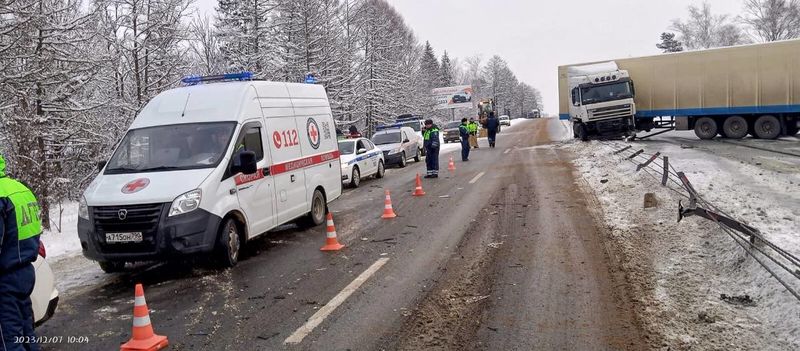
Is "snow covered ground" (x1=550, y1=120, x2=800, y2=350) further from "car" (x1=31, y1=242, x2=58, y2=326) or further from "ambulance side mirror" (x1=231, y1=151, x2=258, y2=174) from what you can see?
"car" (x1=31, y1=242, x2=58, y2=326)

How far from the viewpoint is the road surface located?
464cm

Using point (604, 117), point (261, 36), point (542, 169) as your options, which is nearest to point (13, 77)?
point (542, 169)

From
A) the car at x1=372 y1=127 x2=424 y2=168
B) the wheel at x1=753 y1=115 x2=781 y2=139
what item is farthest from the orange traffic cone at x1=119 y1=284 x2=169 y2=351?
the wheel at x1=753 y1=115 x2=781 y2=139

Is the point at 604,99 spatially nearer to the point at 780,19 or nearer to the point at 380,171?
the point at 380,171

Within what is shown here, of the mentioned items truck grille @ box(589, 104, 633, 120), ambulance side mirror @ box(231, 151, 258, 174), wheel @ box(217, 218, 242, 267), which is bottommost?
wheel @ box(217, 218, 242, 267)

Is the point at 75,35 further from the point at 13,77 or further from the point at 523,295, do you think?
the point at 523,295

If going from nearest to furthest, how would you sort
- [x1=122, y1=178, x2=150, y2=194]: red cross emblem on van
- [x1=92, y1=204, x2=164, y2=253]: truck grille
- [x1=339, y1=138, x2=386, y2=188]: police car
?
1. [x1=92, y1=204, x2=164, y2=253]: truck grille
2. [x1=122, y1=178, x2=150, y2=194]: red cross emblem on van
3. [x1=339, y1=138, x2=386, y2=188]: police car

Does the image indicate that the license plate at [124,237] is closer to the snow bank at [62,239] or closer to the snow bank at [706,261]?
the snow bank at [62,239]

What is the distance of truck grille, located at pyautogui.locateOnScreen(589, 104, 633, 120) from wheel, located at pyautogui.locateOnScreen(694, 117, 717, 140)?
10.1ft

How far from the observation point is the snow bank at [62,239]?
29.5 ft

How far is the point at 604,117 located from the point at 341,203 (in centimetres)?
1717

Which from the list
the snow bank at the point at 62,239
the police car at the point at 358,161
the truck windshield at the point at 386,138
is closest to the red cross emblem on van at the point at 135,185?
the snow bank at the point at 62,239

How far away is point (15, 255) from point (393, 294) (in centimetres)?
335

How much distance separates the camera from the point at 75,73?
40.1ft
